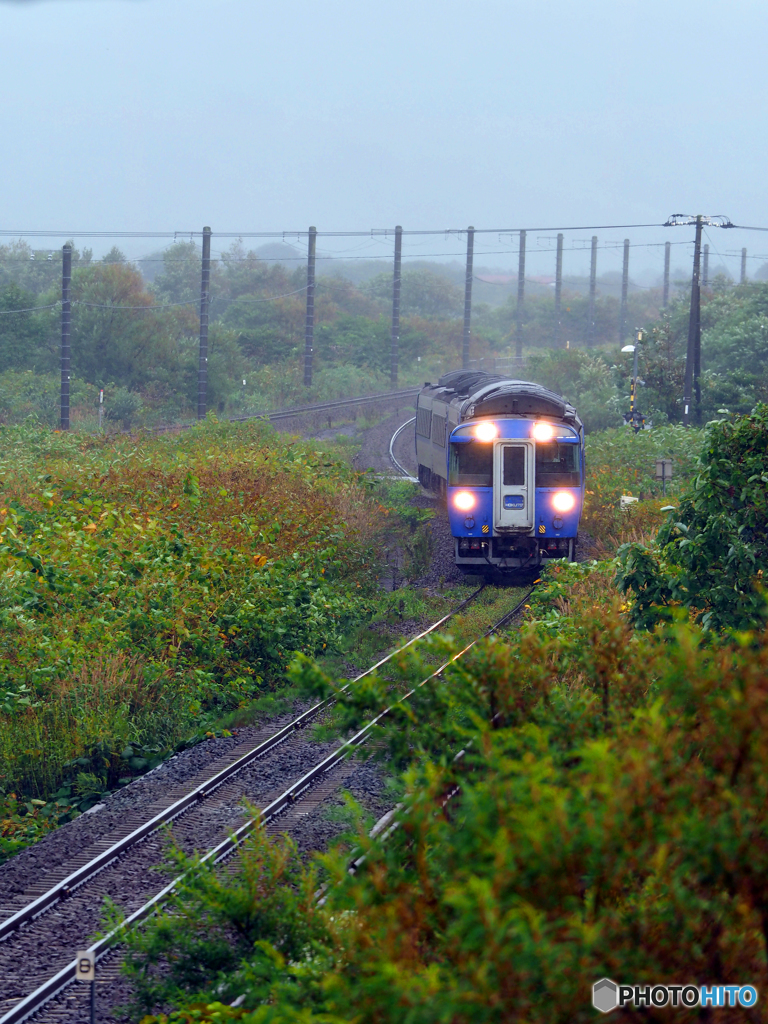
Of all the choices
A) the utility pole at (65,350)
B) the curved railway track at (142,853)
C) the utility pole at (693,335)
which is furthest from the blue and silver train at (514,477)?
the utility pole at (65,350)

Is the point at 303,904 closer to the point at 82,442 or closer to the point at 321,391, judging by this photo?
the point at 82,442

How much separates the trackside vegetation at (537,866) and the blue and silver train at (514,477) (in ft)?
38.2

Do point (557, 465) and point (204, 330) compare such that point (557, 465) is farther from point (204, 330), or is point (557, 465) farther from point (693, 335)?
point (204, 330)

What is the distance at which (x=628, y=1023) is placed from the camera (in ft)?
12.0

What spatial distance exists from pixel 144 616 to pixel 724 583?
7695 millimetres

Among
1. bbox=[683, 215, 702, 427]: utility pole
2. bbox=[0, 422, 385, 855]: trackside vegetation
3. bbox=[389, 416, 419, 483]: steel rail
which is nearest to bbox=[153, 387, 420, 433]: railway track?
bbox=[389, 416, 419, 483]: steel rail

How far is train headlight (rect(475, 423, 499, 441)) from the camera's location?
56.4 feet

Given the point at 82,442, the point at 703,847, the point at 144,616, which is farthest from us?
the point at 82,442

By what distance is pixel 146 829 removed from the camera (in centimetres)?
934

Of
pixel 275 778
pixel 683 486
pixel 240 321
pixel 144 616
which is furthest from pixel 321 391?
pixel 275 778

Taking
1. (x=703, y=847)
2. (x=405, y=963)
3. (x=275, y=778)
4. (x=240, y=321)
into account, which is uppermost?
(x=240, y=321)

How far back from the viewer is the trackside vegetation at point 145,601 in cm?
1141

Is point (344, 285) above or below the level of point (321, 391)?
above

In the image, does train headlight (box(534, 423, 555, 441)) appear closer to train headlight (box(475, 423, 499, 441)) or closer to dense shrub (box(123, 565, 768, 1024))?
train headlight (box(475, 423, 499, 441))
